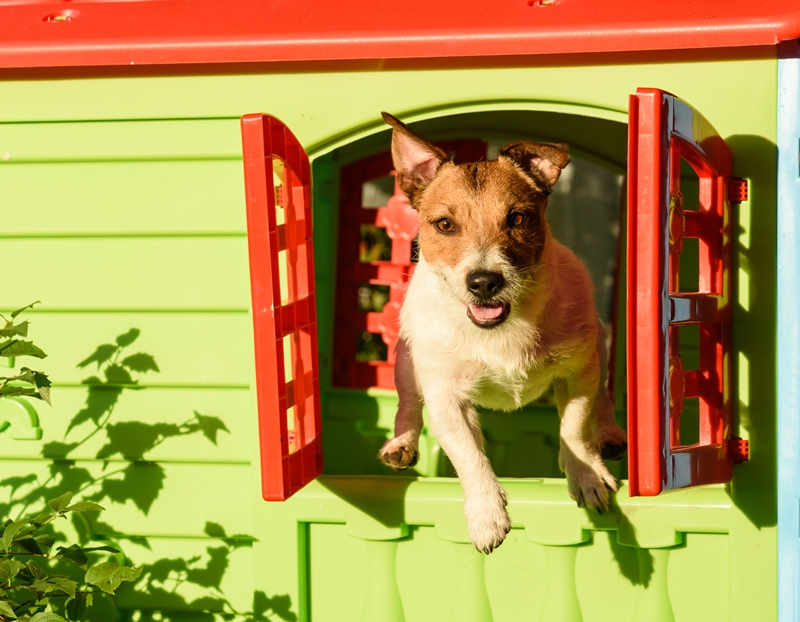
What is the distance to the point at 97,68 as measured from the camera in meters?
3.30

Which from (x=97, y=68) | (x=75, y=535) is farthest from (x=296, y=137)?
(x=75, y=535)

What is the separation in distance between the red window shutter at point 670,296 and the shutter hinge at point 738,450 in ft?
0.07

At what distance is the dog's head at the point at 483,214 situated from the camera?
9.75ft

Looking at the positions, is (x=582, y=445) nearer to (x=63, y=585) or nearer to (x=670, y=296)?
(x=670, y=296)

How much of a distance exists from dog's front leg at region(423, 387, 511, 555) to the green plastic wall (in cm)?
22

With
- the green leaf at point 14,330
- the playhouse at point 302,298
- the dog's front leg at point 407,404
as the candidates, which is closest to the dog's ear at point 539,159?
the playhouse at point 302,298

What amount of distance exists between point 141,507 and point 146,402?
15.9 inches

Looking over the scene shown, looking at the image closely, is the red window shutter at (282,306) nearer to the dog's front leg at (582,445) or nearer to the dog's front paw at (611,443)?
the dog's front leg at (582,445)

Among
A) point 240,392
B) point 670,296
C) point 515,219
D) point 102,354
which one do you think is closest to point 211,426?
point 240,392

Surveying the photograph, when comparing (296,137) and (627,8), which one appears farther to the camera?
(296,137)

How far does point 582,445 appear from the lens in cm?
314

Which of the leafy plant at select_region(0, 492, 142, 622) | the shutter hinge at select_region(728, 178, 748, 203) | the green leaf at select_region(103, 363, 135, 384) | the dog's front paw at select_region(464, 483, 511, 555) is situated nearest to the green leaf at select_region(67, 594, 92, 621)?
the leafy plant at select_region(0, 492, 142, 622)

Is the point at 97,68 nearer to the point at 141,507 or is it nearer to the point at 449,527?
the point at 141,507

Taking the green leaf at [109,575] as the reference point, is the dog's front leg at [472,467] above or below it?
above
